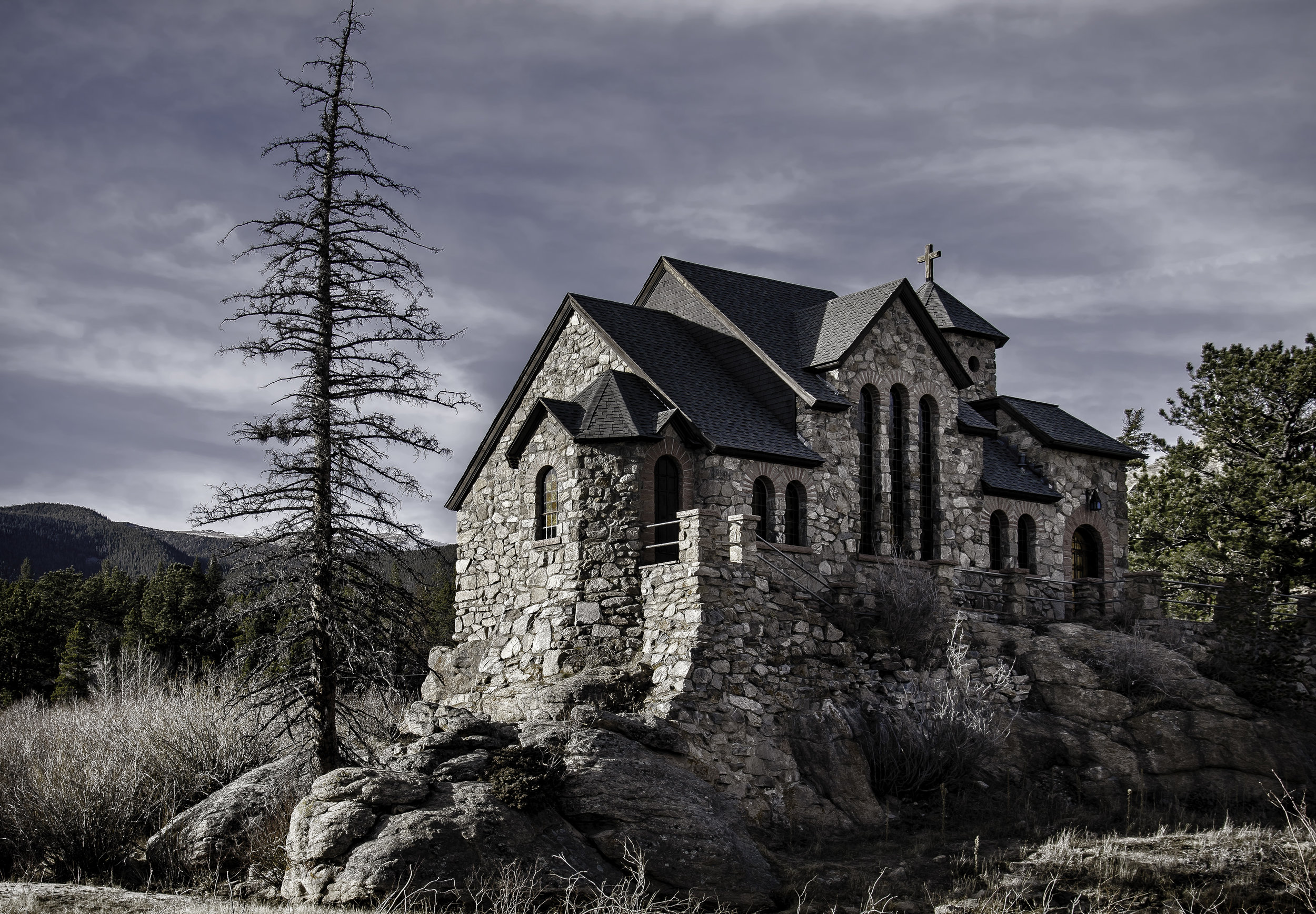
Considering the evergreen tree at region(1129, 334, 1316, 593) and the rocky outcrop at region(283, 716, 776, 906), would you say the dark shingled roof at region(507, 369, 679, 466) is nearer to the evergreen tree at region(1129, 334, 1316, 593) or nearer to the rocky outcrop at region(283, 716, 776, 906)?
the rocky outcrop at region(283, 716, 776, 906)

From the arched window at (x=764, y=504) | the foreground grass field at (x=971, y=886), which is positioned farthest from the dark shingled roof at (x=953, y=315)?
the foreground grass field at (x=971, y=886)

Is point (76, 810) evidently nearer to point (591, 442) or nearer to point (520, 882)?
point (520, 882)

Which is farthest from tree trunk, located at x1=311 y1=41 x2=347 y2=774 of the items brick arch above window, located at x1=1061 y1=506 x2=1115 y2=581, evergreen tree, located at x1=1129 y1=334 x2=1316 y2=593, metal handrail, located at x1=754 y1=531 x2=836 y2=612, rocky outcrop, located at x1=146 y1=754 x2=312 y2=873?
evergreen tree, located at x1=1129 y1=334 x2=1316 y2=593

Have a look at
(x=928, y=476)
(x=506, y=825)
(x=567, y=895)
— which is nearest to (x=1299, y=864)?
(x=567, y=895)

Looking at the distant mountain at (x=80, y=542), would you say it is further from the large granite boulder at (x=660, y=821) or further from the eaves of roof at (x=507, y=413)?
the large granite boulder at (x=660, y=821)

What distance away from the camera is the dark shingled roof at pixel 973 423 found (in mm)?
30156

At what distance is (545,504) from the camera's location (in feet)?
84.4

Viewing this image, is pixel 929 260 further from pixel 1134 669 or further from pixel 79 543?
pixel 79 543

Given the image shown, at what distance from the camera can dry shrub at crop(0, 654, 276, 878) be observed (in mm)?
17062

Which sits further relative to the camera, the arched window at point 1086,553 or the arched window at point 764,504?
the arched window at point 1086,553

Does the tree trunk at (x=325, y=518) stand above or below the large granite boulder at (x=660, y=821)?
above

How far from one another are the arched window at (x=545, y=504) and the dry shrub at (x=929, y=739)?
836 cm

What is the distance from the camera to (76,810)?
17.2 m

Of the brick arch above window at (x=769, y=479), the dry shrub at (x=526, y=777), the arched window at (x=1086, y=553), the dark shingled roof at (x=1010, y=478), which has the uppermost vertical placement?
the dark shingled roof at (x=1010, y=478)
